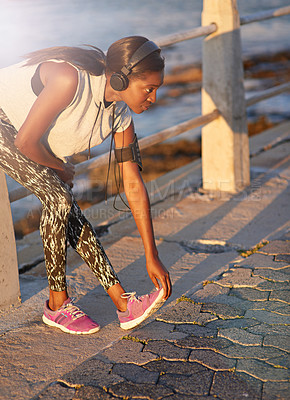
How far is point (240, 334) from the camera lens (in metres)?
2.13

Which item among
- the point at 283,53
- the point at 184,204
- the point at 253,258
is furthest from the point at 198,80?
the point at 253,258

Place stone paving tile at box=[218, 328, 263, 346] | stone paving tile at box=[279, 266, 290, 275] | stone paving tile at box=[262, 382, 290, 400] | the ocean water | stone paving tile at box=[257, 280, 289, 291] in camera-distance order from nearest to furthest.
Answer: stone paving tile at box=[262, 382, 290, 400] < stone paving tile at box=[218, 328, 263, 346] < stone paving tile at box=[257, 280, 289, 291] < stone paving tile at box=[279, 266, 290, 275] < the ocean water

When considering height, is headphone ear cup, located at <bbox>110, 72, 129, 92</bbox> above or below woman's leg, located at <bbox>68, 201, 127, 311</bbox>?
above

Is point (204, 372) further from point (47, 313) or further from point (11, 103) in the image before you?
point (11, 103)

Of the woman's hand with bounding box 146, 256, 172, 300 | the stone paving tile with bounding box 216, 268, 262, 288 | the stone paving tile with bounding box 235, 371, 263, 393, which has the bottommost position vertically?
the stone paving tile with bounding box 216, 268, 262, 288

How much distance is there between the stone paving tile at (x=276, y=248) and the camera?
114 inches

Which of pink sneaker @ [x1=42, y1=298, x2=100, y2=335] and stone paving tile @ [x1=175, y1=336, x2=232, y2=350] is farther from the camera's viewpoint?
pink sneaker @ [x1=42, y1=298, x2=100, y2=335]

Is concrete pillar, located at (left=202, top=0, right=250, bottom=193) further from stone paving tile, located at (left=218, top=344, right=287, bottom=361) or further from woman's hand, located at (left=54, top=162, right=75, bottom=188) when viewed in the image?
stone paving tile, located at (left=218, top=344, right=287, bottom=361)

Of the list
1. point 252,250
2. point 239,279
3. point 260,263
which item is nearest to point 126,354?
point 239,279

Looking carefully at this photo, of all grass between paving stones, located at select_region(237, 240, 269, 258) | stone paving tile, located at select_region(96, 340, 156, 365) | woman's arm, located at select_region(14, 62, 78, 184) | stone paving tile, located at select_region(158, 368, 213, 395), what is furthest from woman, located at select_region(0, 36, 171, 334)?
grass between paving stones, located at select_region(237, 240, 269, 258)

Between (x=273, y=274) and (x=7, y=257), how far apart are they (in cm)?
122

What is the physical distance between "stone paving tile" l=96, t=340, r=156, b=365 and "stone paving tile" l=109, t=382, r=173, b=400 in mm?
144

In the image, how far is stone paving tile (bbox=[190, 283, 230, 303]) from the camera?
244 centimetres

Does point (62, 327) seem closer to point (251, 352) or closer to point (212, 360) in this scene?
point (212, 360)
